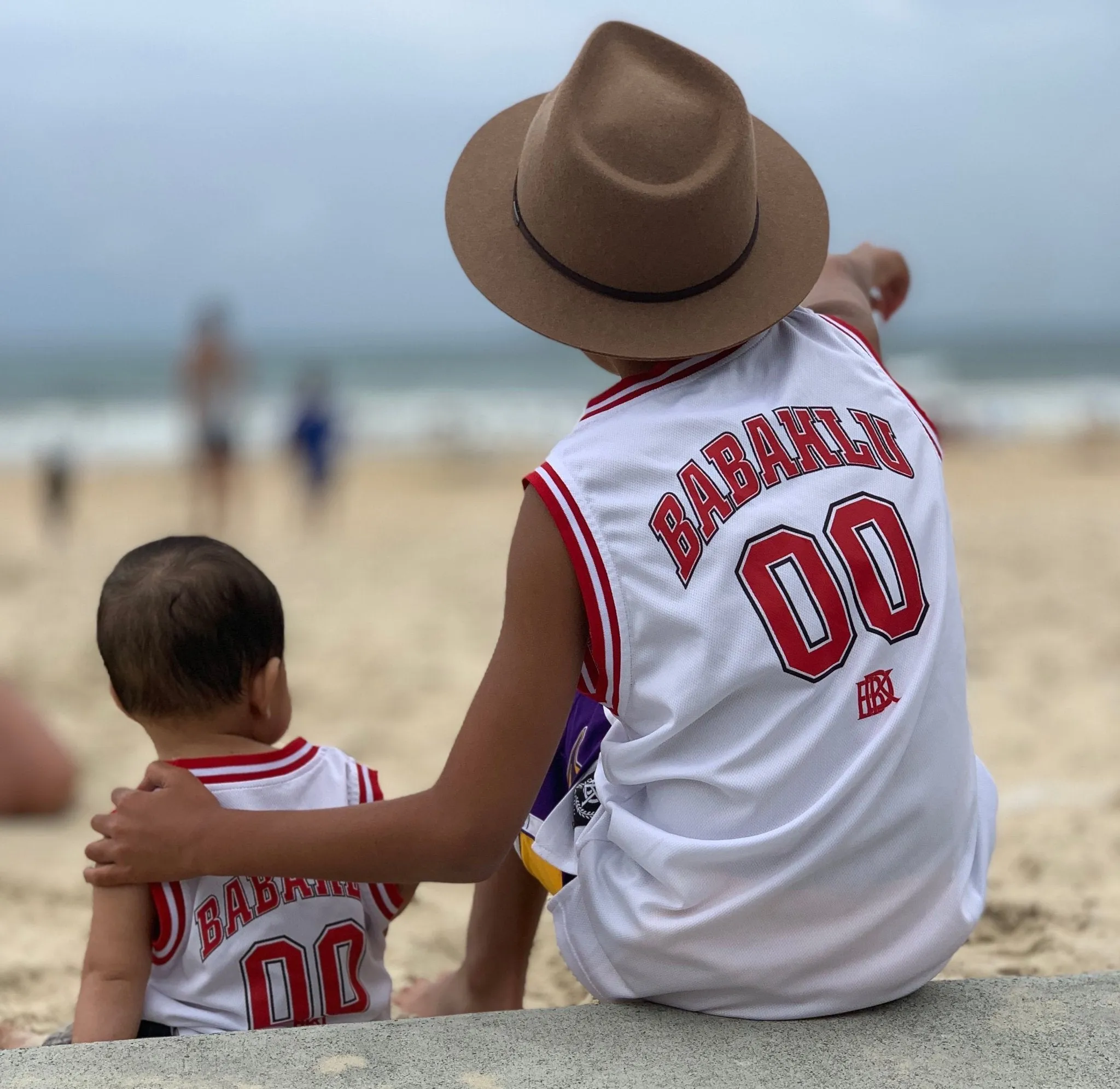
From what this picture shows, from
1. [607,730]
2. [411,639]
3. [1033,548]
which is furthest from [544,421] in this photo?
[607,730]

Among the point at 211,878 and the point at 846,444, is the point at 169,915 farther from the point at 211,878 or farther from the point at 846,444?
the point at 846,444

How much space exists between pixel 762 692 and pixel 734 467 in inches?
10.6

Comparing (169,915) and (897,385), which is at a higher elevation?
(897,385)

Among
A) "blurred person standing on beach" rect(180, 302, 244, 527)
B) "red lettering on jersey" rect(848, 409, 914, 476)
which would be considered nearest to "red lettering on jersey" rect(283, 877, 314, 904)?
Answer: "red lettering on jersey" rect(848, 409, 914, 476)

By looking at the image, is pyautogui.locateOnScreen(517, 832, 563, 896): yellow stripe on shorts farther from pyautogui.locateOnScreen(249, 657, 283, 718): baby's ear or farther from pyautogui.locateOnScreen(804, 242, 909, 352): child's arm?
pyautogui.locateOnScreen(804, 242, 909, 352): child's arm

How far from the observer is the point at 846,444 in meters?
1.59

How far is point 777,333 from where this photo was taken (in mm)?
1705

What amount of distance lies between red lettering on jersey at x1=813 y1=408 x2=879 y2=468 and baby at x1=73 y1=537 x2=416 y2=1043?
2.58 feet

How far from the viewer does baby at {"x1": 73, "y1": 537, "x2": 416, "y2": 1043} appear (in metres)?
1.68

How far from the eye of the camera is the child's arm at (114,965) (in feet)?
5.43

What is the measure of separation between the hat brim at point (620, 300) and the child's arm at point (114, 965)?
2.99ft

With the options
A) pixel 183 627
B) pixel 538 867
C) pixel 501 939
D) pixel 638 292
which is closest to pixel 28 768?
pixel 501 939

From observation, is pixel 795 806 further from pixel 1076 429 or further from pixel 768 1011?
pixel 1076 429

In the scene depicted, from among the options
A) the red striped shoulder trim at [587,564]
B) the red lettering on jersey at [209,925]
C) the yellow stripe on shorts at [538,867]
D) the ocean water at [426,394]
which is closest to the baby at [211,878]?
the red lettering on jersey at [209,925]
